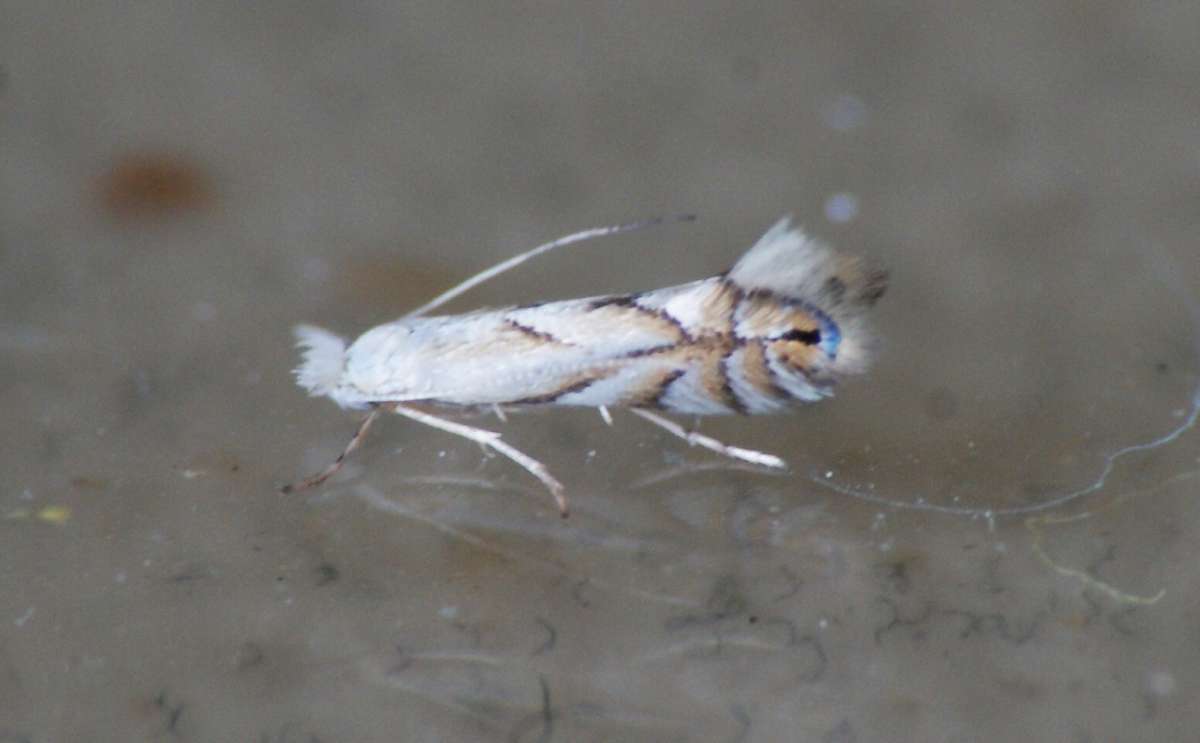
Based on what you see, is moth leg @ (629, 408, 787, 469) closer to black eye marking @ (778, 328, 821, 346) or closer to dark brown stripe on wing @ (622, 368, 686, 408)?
dark brown stripe on wing @ (622, 368, 686, 408)

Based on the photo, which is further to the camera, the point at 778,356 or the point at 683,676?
the point at 778,356

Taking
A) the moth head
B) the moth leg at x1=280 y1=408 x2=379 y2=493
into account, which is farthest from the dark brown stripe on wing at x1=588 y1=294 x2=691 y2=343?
the moth leg at x1=280 y1=408 x2=379 y2=493

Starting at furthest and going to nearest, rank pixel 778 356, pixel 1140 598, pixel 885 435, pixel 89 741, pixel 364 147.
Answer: pixel 364 147 < pixel 885 435 < pixel 778 356 < pixel 1140 598 < pixel 89 741

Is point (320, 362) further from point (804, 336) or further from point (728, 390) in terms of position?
point (804, 336)

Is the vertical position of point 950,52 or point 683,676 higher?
point 950,52

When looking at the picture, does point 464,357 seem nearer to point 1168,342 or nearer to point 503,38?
point 503,38

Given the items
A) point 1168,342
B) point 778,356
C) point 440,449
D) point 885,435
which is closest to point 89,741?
point 440,449
